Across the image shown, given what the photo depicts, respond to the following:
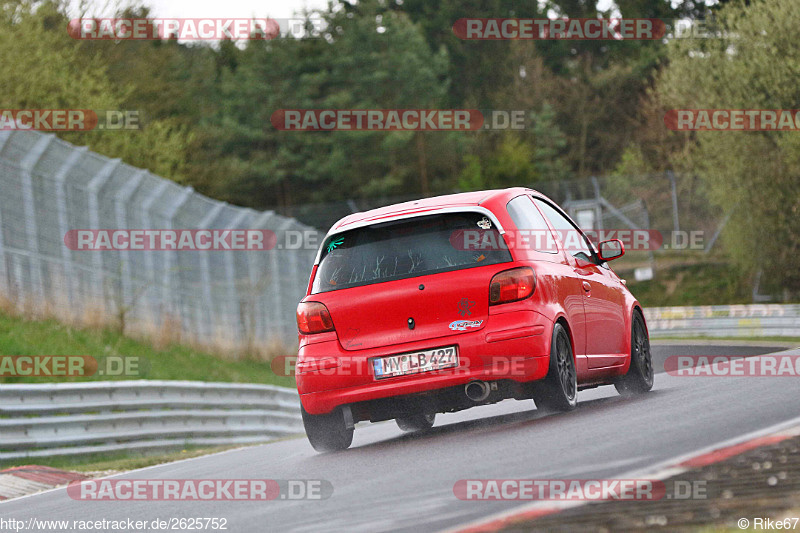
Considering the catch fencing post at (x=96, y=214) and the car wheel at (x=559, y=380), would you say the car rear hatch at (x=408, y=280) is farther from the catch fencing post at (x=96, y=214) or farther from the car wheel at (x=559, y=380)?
the catch fencing post at (x=96, y=214)

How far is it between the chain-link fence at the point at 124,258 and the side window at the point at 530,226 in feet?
33.2

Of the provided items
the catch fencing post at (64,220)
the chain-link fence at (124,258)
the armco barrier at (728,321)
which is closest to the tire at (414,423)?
the chain-link fence at (124,258)

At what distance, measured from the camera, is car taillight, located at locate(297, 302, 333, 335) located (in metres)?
8.77

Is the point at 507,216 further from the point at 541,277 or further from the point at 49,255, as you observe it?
the point at 49,255

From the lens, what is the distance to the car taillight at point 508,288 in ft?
27.7

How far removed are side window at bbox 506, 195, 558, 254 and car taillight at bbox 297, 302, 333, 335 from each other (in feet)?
4.70

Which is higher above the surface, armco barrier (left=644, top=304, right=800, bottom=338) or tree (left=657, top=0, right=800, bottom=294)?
tree (left=657, top=0, right=800, bottom=294)

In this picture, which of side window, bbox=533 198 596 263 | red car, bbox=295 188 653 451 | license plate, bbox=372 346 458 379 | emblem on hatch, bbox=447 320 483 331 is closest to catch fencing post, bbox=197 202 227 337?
side window, bbox=533 198 596 263

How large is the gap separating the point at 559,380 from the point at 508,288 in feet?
2.61

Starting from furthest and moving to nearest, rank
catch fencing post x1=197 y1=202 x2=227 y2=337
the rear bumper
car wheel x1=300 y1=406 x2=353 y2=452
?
catch fencing post x1=197 y1=202 x2=227 y2=337 → car wheel x1=300 y1=406 x2=353 y2=452 → the rear bumper

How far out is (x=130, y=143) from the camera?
34.5 metres

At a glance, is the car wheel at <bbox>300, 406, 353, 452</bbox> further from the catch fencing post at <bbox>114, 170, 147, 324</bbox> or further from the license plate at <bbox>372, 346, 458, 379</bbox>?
the catch fencing post at <bbox>114, 170, 147, 324</bbox>

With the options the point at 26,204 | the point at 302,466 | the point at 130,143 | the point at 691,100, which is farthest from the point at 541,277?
the point at 691,100

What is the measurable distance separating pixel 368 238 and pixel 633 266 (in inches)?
1402
